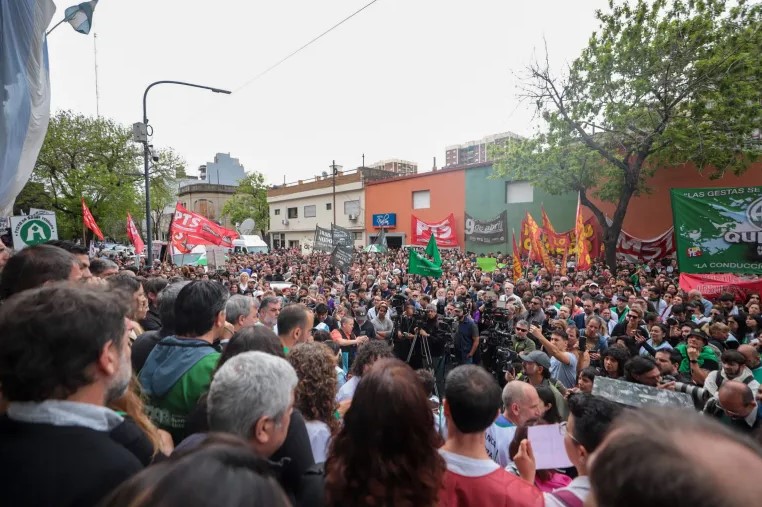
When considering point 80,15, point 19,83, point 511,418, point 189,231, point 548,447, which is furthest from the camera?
point 189,231

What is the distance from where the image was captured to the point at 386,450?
1507 millimetres

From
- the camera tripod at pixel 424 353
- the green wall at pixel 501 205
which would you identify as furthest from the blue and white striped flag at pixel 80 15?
the green wall at pixel 501 205

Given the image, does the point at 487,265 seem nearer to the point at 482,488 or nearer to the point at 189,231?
the point at 189,231

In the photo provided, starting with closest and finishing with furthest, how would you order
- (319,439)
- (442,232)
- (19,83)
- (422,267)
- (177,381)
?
(319,439), (177,381), (19,83), (422,267), (442,232)

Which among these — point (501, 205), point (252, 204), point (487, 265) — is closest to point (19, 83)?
point (487, 265)

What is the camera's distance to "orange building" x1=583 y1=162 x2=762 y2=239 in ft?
53.3

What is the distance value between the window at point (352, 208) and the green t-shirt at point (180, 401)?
30.7m

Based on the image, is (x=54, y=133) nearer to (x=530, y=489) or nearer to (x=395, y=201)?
(x=395, y=201)

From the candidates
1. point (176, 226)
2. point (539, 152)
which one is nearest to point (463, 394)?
point (176, 226)

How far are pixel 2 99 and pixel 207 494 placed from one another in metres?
4.82

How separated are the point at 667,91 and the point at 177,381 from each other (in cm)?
1643

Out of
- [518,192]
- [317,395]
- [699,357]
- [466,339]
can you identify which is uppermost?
[518,192]

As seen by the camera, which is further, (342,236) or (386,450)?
(342,236)

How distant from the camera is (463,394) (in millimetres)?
1906
